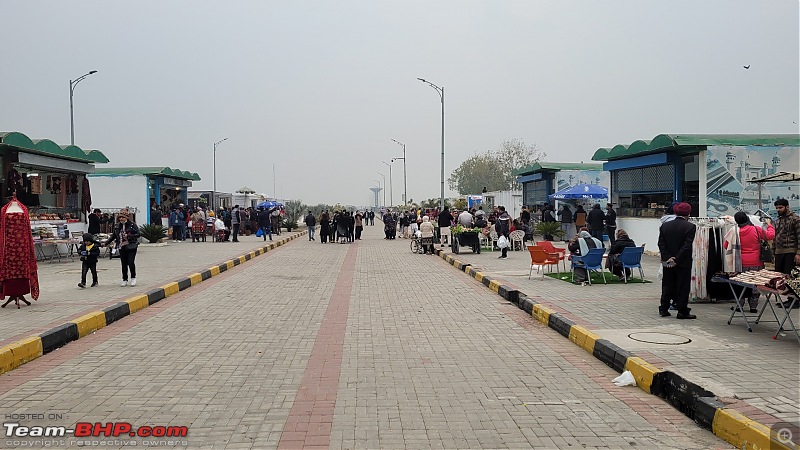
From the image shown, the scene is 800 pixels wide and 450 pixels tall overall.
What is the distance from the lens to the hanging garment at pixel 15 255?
11141 mm

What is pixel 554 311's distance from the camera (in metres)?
10.9

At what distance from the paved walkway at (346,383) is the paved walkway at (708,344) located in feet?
1.71

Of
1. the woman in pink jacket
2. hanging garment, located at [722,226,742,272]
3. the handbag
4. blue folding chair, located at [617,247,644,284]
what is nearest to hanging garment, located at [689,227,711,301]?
hanging garment, located at [722,226,742,272]

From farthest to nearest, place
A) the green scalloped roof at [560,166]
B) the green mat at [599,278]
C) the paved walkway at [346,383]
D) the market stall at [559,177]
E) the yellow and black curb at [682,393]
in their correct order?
1. the green scalloped roof at [560,166]
2. the market stall at [559,177]
3. the green mat at [599,278]
4. the paved walkway at [346,383]
5. the yellow and black curb at [682,393]

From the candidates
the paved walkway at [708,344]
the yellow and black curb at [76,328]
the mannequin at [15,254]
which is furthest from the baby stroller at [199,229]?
the paved walkway at [708,344]

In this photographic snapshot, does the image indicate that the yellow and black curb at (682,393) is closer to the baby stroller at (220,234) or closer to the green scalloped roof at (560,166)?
the baby stroller at (220,234)

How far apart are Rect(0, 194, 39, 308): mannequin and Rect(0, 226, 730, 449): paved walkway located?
195 centimetres

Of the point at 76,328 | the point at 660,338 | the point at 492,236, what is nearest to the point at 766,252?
the point at 660,338

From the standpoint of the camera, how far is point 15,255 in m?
11.2

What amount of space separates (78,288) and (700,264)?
12130 mm

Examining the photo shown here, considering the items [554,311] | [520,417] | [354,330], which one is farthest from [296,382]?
[554,311]

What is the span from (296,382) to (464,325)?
4041 mm

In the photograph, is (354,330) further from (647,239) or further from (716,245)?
(647,239)

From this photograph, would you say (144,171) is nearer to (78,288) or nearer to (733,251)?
(78,288)
